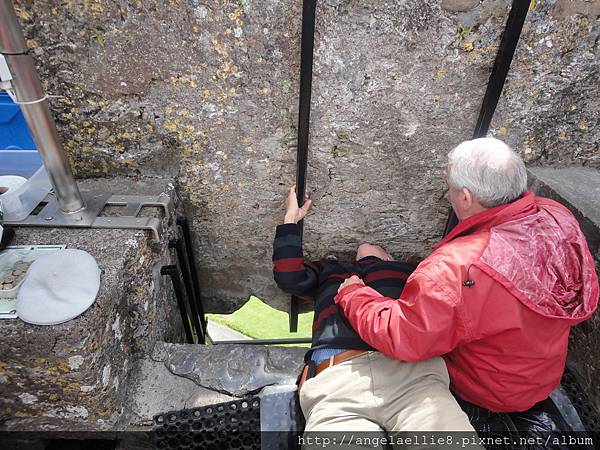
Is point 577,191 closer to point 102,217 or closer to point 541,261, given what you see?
point 541,261

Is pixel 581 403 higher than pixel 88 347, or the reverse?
pixel 88 347

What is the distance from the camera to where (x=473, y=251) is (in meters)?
1.43

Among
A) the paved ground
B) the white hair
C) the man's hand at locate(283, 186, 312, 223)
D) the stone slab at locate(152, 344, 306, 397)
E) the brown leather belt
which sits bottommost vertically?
the paved ground

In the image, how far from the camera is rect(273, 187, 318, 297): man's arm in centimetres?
208

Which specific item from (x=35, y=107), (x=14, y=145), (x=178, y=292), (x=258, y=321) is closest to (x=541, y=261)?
(x=178, y=292)

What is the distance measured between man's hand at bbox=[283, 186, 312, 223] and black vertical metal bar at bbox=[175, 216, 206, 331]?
0.56 metres

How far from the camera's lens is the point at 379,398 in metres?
1.58

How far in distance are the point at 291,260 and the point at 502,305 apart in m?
1.00

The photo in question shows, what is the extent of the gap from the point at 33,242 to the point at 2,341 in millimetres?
483

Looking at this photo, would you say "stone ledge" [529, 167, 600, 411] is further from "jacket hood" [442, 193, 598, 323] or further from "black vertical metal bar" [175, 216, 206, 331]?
"black vertical metal bar" [175, 216, 206, 331]

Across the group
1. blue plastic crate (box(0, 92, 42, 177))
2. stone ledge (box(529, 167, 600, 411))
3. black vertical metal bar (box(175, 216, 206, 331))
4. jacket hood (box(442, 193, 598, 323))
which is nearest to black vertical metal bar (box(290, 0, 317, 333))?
black vertical metal bar (box(175, 216, 206, 331))

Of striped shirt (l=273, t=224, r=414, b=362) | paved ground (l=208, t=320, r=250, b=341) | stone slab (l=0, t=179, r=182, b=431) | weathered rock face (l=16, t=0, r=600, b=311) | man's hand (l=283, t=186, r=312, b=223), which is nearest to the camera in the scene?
stone slab (l=0, t=179, r=182, b=431)

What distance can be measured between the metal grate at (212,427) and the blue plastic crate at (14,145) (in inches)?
56.8

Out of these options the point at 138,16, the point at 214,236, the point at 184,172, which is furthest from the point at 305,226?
the point at 138,16
